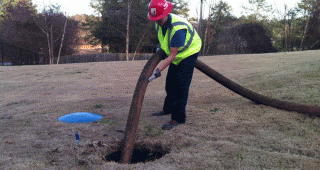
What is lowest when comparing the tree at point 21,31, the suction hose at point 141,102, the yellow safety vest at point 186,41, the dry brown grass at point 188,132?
the dry brown grass at point 188,132

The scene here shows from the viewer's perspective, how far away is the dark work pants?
3.74 m

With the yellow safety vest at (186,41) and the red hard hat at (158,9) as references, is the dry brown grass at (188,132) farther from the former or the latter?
the red hard hat at (158,9)

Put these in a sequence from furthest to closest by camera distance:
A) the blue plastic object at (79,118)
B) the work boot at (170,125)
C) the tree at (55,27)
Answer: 1. the tree at (55,27)
2. the blue plastic object at (79,118)
3. the work boot at (170,125)

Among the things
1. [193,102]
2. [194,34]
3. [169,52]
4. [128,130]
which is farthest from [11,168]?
[193,102]

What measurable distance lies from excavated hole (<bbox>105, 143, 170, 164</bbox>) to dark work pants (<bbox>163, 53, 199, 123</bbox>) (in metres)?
0.79

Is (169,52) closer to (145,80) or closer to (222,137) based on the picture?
(145,80)

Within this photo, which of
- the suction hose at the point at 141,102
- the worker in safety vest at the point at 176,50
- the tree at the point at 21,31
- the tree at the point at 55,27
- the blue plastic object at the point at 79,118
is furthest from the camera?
the tree at the point at 21,31

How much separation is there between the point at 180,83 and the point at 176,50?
23.4 inches

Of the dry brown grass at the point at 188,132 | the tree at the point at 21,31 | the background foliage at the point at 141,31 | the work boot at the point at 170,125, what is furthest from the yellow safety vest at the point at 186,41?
the tree at the point at 21,31

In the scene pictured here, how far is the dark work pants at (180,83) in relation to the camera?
12.3 feet

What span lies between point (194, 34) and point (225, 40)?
78.2 feet

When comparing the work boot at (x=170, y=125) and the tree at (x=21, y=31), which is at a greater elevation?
the tree at (x=21, y=31)

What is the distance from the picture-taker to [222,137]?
3.36 metres

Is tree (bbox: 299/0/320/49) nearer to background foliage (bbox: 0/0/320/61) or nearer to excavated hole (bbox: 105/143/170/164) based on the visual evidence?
background foliage (bbox: 0/0/320/61)
